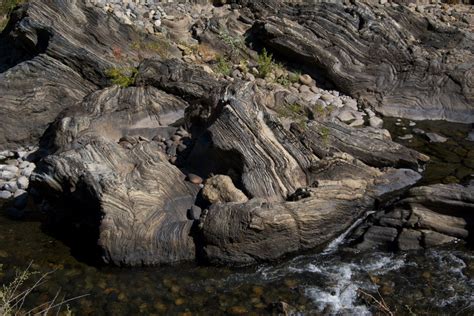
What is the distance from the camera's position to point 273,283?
9.18m

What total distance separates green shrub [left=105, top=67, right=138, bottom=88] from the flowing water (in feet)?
18.5

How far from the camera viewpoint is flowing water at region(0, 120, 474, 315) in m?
8.59

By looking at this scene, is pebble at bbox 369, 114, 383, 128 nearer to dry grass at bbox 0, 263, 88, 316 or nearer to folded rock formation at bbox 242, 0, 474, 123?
folded rock formation at bbox 242, 0, 474, 123

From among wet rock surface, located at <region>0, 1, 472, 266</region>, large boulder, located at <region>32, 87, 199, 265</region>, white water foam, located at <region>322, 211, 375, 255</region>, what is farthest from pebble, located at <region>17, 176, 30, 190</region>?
white water foam, located at <region>322, 211, 375, 255</region>

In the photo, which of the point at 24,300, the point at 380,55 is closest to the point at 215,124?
the point at 24,300

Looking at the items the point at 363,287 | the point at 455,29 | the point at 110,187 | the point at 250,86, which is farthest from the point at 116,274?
the point at 455,29

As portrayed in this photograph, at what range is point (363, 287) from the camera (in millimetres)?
9023

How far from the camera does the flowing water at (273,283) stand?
338 inches

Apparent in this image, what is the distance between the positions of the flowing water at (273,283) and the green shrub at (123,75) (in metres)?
5.65

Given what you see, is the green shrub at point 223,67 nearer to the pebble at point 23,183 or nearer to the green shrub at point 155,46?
the green shrub at point 155,46

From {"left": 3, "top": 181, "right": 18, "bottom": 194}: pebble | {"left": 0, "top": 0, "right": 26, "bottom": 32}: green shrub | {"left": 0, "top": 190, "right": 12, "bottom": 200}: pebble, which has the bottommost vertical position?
{"left": 0, "top": 190, "right": 12, "bottom": 200}: pebble

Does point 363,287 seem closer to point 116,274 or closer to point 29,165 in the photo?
point 116,274

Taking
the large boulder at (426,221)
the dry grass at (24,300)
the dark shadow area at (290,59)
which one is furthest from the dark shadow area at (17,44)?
→ the large boulder at (426,221)

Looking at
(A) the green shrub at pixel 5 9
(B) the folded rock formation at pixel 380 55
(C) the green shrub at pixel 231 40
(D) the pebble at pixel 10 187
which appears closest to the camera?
(D) the pebble at pixel 10 187
